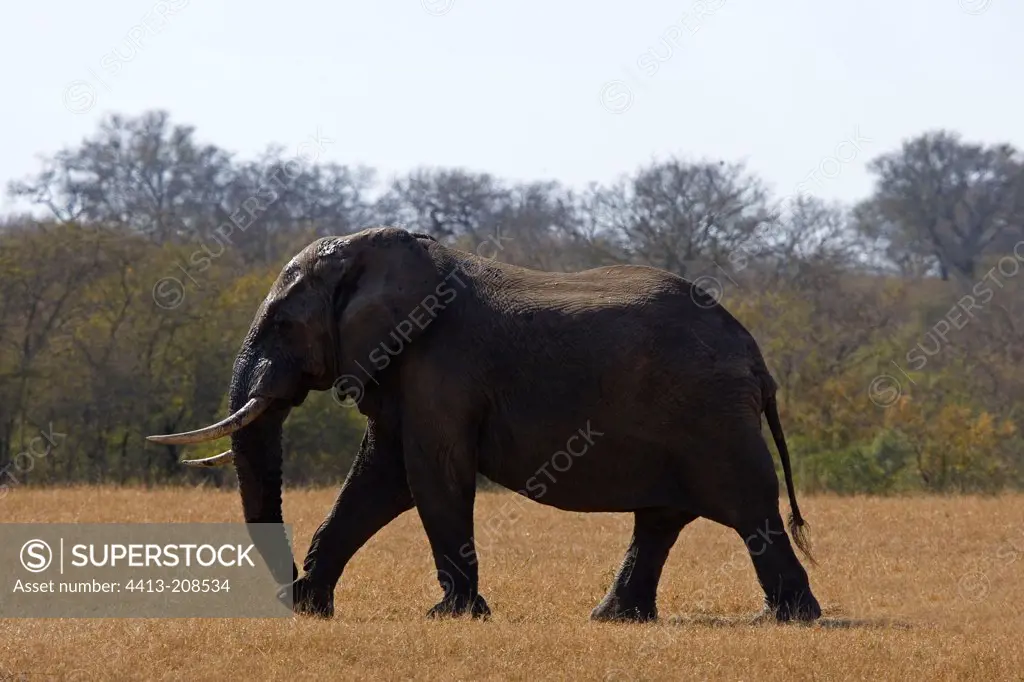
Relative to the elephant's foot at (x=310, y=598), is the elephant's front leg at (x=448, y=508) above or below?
above

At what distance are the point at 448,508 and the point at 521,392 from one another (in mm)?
977

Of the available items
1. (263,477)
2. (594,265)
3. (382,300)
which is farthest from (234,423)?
(594,265)

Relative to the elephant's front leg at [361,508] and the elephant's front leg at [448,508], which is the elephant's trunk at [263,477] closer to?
the elephant's front leg at [361,508]

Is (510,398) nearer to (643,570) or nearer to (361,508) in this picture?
(361,508)

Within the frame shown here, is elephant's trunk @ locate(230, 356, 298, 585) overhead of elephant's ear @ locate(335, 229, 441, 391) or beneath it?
beneath

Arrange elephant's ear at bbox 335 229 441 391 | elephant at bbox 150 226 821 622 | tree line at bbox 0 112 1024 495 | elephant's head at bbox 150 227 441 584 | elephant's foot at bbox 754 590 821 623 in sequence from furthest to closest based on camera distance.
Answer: tree line at bbox 0 112 1024 495
elephant's head at bbox 150 227 441 584
elephant's ear at bbox 335 229 441 391
elephant's foot at bbox 754 590 821 623
elephant at bbox 150 226 821 622

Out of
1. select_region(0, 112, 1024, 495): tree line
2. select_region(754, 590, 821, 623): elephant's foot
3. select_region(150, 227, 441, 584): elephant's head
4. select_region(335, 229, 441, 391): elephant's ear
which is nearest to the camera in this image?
select_region(754, 590, 821, 623): elephant's foot

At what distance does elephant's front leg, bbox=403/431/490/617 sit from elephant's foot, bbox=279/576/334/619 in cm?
87

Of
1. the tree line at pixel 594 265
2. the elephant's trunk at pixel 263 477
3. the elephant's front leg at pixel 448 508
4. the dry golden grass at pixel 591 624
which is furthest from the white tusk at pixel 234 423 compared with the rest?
the tree line at pixel 594 265

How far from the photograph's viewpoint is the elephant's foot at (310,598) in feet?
40.9

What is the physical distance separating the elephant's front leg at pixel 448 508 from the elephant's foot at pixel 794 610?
204 centimetres

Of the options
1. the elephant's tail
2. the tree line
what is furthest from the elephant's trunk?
the tree line

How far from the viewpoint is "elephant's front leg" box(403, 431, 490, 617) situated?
1201 cm

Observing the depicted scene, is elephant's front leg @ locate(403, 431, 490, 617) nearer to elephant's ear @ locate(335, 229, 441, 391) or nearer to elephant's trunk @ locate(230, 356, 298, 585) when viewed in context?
elephant's ear @ locate(335, 229, 441, 391)
